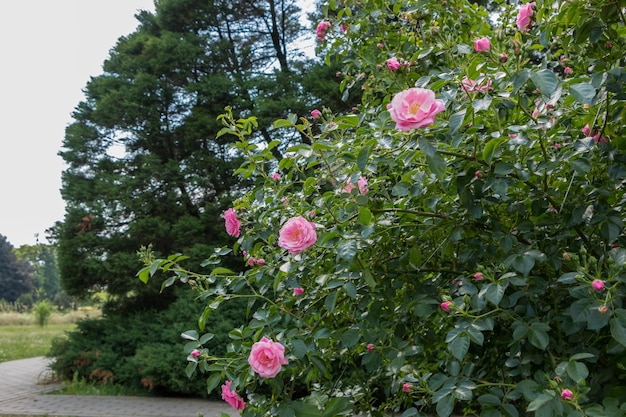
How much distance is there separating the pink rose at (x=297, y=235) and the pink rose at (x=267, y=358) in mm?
225

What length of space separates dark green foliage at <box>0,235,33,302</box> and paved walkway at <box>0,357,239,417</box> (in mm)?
26693

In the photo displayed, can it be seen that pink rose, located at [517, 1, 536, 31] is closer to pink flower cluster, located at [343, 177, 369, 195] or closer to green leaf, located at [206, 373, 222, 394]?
pink flower cluster, located at [343, 177, 369, 195]

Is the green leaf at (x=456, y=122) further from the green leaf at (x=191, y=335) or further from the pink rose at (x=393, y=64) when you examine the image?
the green leaf at (x=191, y=335)

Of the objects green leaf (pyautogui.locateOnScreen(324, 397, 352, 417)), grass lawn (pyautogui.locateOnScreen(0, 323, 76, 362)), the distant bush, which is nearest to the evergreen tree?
grass lawn (pyautogui.locateOnScreen(0, 323, 76, 362))

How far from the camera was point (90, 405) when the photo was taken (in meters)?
5.58

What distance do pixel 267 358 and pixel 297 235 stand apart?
0.29 m

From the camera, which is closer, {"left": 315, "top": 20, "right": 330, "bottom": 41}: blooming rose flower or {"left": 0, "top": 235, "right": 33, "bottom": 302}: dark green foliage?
{"left": 315, "top": 20, "right": 330, "bottom": 41}: blooming rose flower

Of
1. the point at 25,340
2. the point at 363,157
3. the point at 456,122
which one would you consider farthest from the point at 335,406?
the point at 25,340

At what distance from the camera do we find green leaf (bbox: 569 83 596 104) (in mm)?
1000

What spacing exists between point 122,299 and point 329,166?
7034mm

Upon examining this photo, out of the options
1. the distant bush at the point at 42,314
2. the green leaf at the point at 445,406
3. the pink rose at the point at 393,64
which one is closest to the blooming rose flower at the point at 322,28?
the pink rose at the point at 393,64

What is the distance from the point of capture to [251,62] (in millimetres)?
8719

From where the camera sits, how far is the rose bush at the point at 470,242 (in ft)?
3.55

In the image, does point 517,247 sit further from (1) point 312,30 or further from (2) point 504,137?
(1) point 312,30
